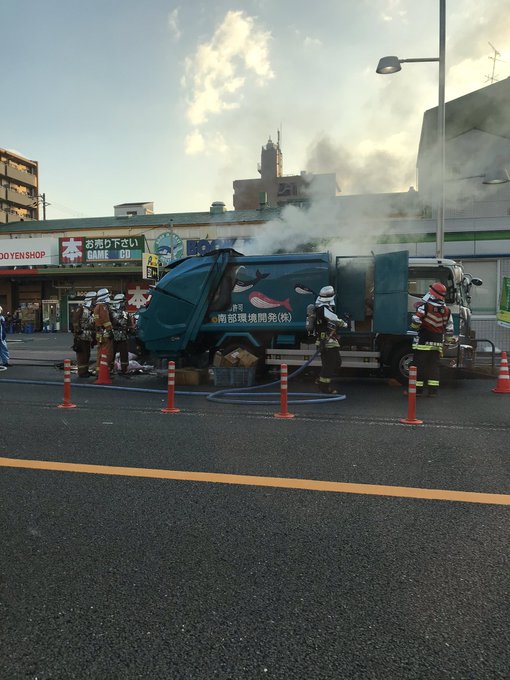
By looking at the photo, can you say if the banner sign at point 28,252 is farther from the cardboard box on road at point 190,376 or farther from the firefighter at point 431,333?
the firefighter at point 431,333

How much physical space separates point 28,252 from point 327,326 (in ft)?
90.9

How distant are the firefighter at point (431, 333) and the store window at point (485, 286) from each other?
7957 millimetres

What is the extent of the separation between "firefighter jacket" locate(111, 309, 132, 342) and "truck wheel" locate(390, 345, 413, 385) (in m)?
6.06

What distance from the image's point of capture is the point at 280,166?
73312mm

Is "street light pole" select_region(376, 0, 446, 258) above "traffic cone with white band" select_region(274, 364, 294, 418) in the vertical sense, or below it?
above

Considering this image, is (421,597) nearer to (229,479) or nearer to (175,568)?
(175,568)

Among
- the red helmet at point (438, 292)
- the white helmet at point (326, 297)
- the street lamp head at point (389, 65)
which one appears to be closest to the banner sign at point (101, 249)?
the street lamp head at point (389, 65)

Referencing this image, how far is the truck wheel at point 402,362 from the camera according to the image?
32.6 feet

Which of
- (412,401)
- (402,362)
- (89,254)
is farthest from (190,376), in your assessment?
(89,254)

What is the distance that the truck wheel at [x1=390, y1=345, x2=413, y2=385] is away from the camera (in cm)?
993

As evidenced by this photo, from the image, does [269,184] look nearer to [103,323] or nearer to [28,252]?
[28,252]

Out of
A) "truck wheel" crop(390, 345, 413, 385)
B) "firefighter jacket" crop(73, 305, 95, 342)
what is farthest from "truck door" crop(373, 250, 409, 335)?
"firefighter jacket" crop(73, 305, 95, 342)

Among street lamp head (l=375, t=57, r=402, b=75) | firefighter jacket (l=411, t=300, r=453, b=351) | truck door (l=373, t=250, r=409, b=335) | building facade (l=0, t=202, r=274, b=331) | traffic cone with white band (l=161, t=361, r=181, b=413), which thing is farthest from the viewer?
building facade (l=0, t=202, r=274, b=331)

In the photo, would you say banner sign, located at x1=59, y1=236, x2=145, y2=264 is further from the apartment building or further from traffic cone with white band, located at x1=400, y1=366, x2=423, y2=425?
the apartment building
